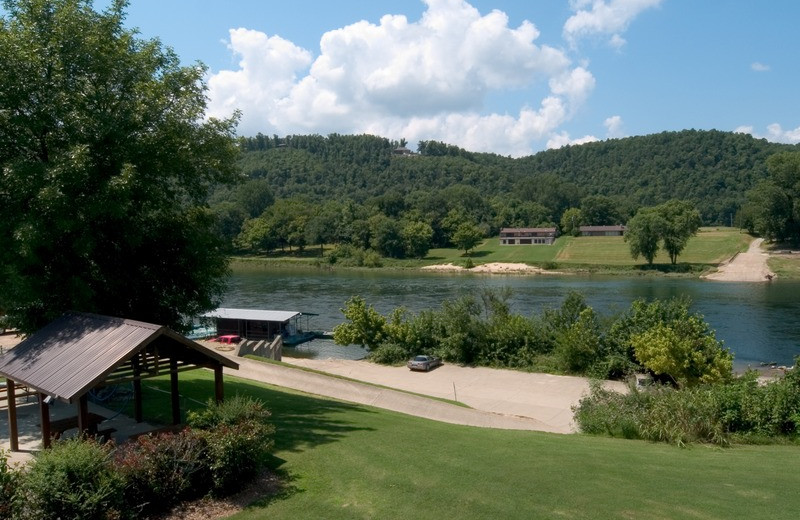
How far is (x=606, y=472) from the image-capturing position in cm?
1152

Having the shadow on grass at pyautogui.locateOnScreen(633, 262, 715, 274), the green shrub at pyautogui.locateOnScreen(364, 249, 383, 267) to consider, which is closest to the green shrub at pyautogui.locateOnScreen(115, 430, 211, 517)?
the shadow on grass at pyautogui.locateOnScreen(633, 262, 715, 274)

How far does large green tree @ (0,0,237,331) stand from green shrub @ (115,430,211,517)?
23.6 feet

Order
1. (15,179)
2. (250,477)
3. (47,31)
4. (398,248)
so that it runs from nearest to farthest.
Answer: (250,477)
(15,179)
(47,31)
(398,248)

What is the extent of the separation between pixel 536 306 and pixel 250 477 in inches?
2009

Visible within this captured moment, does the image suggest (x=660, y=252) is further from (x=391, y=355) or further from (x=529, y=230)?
(x=391, y=355)

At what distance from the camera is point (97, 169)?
49.9ft

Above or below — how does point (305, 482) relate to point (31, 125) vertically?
below

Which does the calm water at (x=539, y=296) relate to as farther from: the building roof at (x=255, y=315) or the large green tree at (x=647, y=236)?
the large green tree at (x=647, y=236)

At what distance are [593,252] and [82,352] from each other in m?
104

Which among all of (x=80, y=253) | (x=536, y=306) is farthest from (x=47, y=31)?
(x=536, y=306)

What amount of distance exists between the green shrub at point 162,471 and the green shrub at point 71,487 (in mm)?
348

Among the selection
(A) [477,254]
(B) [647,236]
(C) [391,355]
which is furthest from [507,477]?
(A) [477,254]

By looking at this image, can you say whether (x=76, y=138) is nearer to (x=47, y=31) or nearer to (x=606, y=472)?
(x=47, y=31)

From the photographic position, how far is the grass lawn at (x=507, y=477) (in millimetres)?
9477
